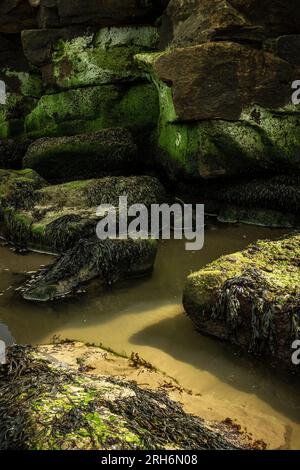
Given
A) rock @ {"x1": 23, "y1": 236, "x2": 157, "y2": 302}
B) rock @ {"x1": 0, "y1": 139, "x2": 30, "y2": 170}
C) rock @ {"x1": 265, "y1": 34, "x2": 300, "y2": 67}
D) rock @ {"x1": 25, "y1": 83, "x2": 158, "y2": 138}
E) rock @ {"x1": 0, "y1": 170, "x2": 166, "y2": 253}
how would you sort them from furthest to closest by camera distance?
rock @ {"x1": 0, "y1": 139, "x2": 30, "y2": 170} < rock @ {"x1": 25, "y1": 83, "x2": 158, "y2": 138} < rock @ {"x1": 265, "y1": 34, "x2": 300, "y2": 67} < rock @ {"x1": 0, "y1": 170, "x2": 166, "y2": 253} < rock @ {"x1": 23, "y1": 236, "x2": 157, "y2": 302}

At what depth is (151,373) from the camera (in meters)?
4.42

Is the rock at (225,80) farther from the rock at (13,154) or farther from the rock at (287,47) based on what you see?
the rock at (13,154)

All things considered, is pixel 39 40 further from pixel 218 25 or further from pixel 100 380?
pixel 100 380

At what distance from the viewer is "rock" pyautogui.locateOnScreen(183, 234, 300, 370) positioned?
448 cm

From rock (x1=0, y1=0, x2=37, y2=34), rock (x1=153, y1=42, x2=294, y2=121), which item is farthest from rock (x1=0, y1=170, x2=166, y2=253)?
rock (x1=0, y1=0, x2=37, y2=34)

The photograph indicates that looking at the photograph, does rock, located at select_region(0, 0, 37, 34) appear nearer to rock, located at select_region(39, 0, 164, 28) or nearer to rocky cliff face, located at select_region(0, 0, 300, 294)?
rocky cliff face, located at select_region(0, 0, 300, 294)

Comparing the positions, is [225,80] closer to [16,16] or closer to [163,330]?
[163,330]

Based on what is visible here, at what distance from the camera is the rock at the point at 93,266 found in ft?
20.2

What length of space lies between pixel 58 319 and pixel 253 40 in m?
5.55

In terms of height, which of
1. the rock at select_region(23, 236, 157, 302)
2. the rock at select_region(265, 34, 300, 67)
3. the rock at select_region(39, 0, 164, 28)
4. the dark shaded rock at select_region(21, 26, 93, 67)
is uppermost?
the rock at select_region(39, 0, 164, 28)

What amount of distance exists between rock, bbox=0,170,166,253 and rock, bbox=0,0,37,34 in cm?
413

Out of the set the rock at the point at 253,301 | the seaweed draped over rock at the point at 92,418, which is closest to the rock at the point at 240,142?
the rock at the point at 253,301

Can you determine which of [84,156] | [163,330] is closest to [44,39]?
[84,156]

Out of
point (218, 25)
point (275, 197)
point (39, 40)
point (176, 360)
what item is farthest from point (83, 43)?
point (176, 360)
